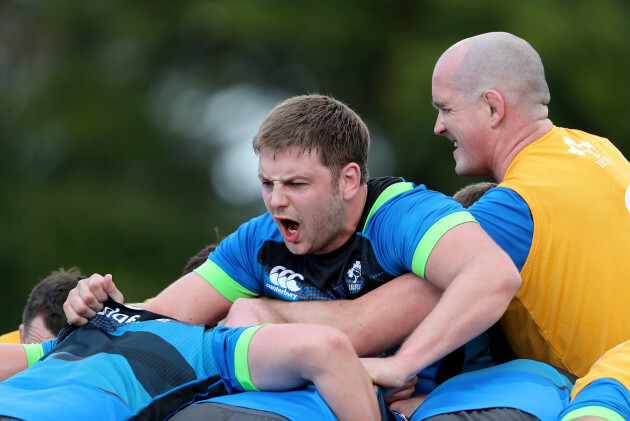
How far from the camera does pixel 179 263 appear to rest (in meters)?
13.4

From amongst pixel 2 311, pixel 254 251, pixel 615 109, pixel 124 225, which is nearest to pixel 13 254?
pixel 2 311

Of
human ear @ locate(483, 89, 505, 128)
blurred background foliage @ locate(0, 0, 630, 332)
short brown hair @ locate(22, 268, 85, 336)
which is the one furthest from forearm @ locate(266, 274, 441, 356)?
blurred background foliage @ locate(0, 0, 630, 332)

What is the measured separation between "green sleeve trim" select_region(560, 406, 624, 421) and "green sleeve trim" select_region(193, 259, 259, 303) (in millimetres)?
1450

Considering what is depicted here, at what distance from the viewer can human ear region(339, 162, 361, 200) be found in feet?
11.6

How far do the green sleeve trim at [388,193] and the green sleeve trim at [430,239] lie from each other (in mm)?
333

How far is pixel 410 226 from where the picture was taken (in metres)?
3.29

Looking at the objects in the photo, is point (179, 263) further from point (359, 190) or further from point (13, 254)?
point (359, 190)

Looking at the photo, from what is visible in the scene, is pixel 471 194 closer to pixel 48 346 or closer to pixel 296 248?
pixel 296 248

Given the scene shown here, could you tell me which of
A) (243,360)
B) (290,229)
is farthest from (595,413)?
(290,229)

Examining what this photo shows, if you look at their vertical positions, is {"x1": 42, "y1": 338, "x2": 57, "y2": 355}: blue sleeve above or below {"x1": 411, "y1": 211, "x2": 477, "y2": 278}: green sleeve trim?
below

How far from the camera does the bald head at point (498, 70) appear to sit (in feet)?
13.2

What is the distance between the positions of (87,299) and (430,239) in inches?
46.5

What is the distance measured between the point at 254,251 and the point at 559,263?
1.17 m

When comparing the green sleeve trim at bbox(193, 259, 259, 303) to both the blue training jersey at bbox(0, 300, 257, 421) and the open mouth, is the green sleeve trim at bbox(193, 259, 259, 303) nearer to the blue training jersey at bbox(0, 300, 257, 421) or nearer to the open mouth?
the open mouth
